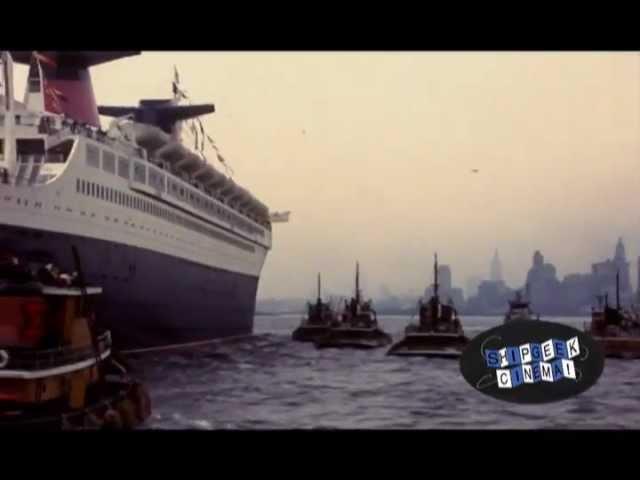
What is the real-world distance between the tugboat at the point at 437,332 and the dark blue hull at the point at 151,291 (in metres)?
1.32

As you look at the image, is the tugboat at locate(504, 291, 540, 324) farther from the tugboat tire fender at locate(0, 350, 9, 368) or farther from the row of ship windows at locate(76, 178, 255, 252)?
the tugboat tire fender at locate(0, 350, 9, 368)

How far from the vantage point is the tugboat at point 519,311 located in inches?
262

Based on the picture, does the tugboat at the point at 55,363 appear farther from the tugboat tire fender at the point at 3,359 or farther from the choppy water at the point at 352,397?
the choppy water at the point at 352,397

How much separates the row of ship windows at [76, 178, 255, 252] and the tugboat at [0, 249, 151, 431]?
2.62 ft

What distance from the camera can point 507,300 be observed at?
701 cm

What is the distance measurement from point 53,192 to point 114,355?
49.7 inches

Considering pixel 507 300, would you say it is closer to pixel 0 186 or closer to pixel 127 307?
pixel 127 307

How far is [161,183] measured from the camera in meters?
8.10

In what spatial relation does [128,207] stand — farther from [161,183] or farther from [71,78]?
[71,78]

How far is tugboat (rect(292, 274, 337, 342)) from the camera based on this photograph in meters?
7.25

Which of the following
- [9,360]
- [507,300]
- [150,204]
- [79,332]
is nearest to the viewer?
[9,360]
